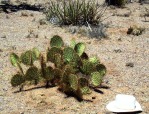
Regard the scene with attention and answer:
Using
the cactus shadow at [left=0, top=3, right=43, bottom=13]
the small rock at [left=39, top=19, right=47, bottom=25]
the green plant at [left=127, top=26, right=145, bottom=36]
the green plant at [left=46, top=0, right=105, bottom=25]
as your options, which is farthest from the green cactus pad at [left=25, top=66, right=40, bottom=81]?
the cactus shadow at [left=0, top=3, right=43, bottom=13]

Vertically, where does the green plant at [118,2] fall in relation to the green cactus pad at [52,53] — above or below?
below

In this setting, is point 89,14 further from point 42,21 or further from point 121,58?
point 121,58

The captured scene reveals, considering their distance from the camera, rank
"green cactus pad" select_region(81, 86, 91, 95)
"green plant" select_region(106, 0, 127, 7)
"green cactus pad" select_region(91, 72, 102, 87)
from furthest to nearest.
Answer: "green plant" select_region(106, 0, 127, 7) → "green cactus pad" select_region(91, 72, 102, 87) → "green cactus pad" select_region(81, 86, 91, 95)

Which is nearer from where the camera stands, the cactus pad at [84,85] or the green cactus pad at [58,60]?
the cactus pad at [84,85]

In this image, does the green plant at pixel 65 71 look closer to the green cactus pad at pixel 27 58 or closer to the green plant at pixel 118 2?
the green cactus pad at pixel 27 58

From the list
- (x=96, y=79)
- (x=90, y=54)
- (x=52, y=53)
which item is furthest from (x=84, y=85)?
(x=90, y=54)

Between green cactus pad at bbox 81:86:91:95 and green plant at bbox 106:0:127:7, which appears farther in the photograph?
green plant at bbox 106:0:127:7

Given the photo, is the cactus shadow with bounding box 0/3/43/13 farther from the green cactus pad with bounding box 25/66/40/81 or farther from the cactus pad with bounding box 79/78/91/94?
the cactus pad with bounding box 79/78/91/94

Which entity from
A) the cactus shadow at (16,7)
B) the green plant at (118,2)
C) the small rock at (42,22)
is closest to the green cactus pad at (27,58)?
the small rock at (42,22)

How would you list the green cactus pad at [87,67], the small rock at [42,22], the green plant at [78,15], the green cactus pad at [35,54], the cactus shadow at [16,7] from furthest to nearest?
the cactus shadow at [16,7] < the small rock at [42,22] < the green plant at [78,15] < the green cactus pad at [35,54] < the green cactus pad at [87,67]
